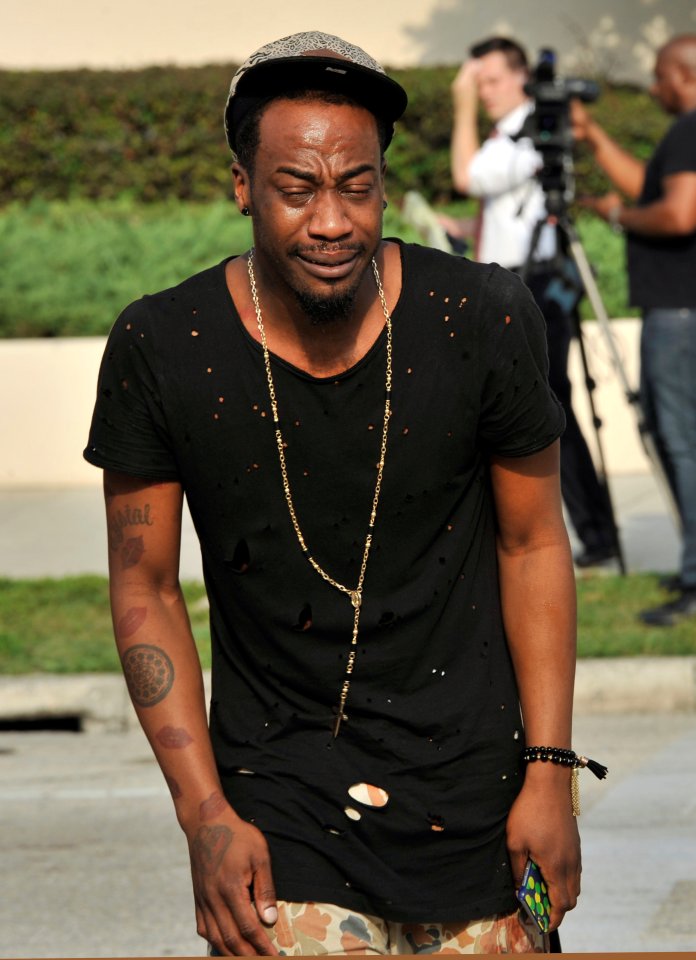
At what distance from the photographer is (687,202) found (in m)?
7.47

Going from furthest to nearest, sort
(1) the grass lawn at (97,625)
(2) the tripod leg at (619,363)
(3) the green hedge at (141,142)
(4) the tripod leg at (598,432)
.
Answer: (3) the green hedge at (141,142)
(4) the tripod leg at (598,432)
(2) the tripod leg at (619,363)
(1) the grass lawn at (97,625)

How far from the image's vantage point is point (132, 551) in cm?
270

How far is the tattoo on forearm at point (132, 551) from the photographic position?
270cm

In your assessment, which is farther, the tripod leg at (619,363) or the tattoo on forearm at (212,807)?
the tripod leg at (619,363)

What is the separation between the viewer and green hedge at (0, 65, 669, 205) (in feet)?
54.5

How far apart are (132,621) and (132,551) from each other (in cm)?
11

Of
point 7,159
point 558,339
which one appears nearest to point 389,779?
point 558,339

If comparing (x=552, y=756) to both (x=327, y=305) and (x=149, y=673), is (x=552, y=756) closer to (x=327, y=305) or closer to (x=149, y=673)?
(x=149, y=673)

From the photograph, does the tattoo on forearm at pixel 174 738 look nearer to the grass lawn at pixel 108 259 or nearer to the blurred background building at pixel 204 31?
the grass lawn at pixel 108 259

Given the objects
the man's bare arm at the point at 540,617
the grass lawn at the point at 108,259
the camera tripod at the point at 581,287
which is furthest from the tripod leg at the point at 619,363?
the man's bare arm at the point at 540,617

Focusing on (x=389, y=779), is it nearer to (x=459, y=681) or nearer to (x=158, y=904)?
(x=459, y=681)

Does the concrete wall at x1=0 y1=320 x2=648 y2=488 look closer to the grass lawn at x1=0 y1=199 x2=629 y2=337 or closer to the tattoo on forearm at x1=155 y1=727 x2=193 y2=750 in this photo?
the grass lawn at x1=0 y1=199 x2=629 y2=337

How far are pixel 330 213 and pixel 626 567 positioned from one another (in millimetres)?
6581

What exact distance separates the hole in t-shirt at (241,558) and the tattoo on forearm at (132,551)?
0.51 feet
